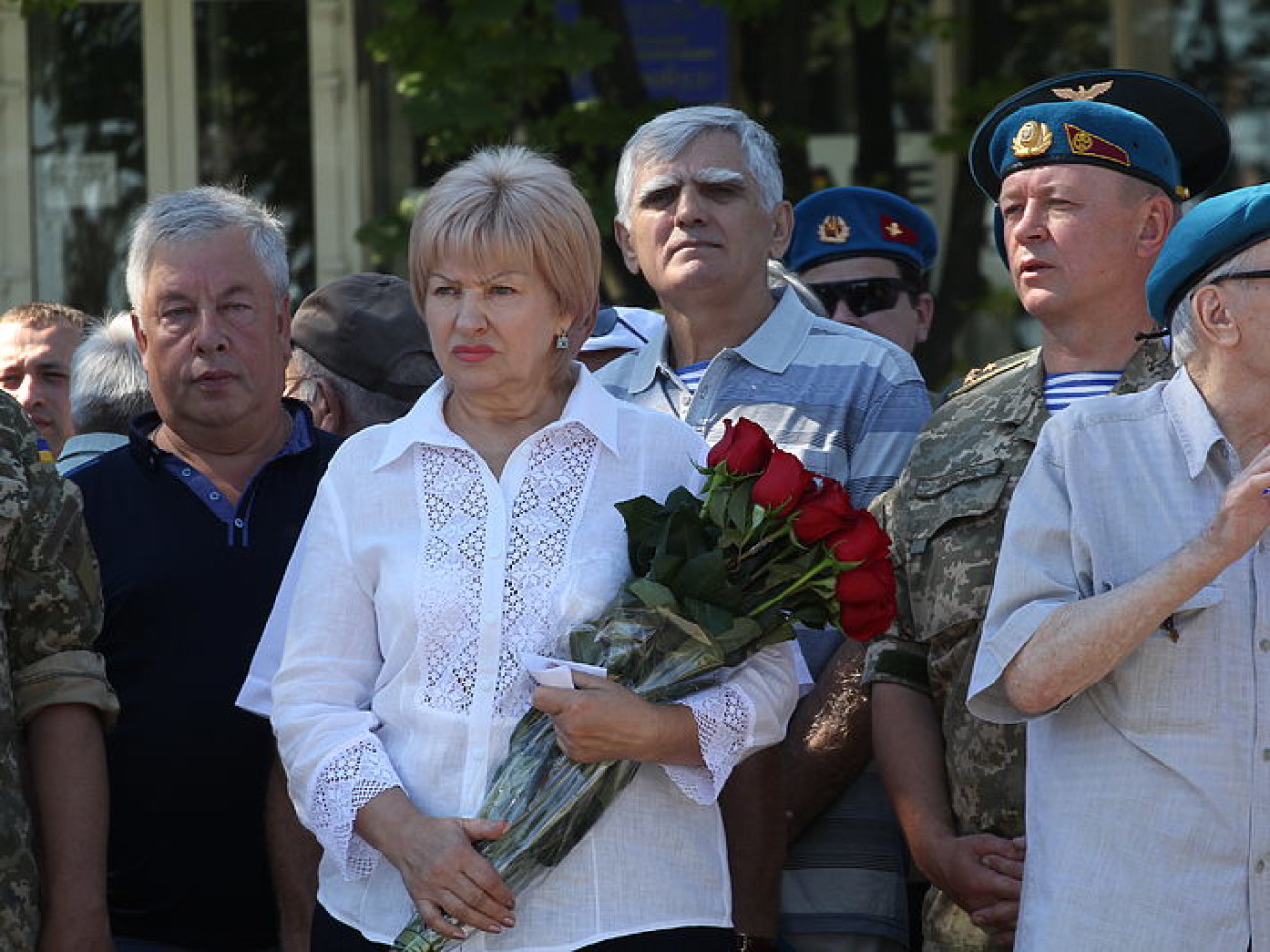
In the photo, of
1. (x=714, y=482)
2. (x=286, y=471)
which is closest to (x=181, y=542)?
(x=286, y=471)

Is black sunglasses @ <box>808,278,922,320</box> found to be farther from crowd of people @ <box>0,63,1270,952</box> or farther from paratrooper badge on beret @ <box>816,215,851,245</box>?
crowd of people @ <box>0,63,1270,952</box>

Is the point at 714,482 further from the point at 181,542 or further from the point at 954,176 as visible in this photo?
the point at 954,176

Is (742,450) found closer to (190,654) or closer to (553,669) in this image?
(553,669)

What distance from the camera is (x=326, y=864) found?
11.4 ft

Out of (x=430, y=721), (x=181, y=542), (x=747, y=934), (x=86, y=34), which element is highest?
(x=86, y=34)

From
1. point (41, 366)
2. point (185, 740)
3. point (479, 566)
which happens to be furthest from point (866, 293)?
point (479, 566)

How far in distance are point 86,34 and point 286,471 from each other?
5.51m

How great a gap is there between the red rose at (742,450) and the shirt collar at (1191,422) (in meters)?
0.67

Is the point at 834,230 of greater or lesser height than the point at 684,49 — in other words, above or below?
below

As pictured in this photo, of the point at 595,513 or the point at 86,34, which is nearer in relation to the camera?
the point at 595,513

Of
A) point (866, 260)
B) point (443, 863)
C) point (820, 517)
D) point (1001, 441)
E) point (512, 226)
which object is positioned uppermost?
point (866, 260)

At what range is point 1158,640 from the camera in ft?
10.5

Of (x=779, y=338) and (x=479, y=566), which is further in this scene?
(x=779, y=338)

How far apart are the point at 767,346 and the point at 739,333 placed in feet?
0.42
